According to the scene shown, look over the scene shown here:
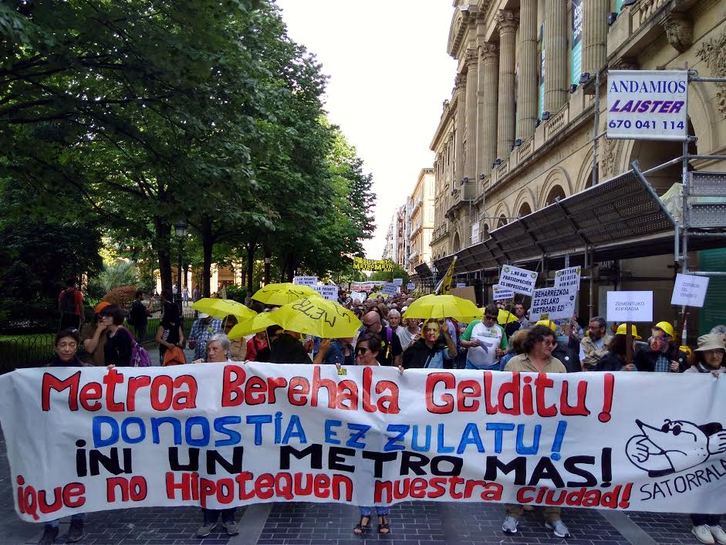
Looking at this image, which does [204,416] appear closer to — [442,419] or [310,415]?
[310,415]

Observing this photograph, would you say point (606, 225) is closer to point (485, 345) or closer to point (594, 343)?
point (594, 343)

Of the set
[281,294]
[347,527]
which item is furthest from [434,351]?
[281,294]

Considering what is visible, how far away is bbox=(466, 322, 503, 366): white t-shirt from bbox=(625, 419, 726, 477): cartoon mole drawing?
335 centimetres

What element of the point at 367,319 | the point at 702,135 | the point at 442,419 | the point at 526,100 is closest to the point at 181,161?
the point at 367,319

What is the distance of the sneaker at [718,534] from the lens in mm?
4898

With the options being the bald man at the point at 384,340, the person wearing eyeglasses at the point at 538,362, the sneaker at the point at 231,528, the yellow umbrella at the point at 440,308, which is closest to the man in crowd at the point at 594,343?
the yellow umbrella at the point at 440,308

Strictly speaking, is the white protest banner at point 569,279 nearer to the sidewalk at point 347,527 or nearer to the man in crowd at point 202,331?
the sidewalk at point 347,527

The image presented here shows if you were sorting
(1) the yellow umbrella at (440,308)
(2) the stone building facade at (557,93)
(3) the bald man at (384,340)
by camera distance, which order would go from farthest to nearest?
(2) the stone building facade at (557,93) < (1) the yellow umbrella at (440,308) < (3) the bald man at (384,340)

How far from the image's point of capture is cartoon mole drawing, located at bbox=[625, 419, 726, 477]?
4980 millimetres

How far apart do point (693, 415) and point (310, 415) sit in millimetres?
3022

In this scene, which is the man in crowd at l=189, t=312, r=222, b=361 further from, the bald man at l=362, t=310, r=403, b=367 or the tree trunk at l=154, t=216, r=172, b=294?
the tree trunk at l=154, t=216, r=172, b=294

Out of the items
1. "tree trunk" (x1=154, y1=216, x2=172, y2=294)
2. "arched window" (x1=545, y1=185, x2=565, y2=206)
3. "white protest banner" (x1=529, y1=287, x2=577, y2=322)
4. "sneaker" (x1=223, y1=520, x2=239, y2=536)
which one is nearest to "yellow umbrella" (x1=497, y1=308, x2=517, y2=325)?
"white protest banner" (x1=529, y1=287, x2=577, y2=322)

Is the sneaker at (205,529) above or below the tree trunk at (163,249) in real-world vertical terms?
below

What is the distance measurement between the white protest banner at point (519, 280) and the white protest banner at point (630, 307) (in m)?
3.53
